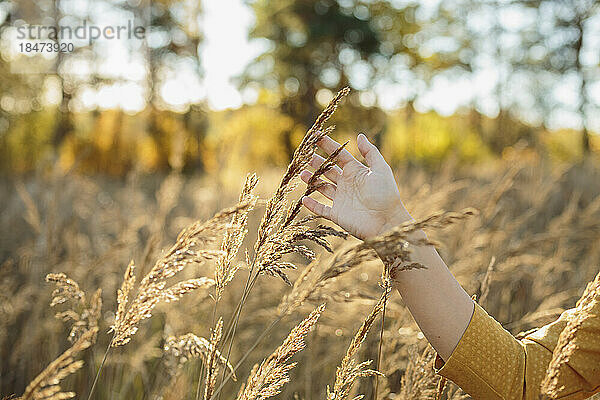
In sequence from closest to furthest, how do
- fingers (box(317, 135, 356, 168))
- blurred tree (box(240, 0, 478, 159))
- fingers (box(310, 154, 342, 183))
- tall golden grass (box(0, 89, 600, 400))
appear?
tall golden grass (box(0, 89, 600, 400)), fingers (box(317, 135, 356, 168)), fingers (box(310, 154, 342, 183)), blurred tree (box(240, 0, 478, 159))

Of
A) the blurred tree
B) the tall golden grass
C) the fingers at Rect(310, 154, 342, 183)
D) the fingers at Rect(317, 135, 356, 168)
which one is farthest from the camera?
the blurred tree

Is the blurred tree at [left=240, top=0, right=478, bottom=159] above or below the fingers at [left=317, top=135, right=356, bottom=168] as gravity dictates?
above

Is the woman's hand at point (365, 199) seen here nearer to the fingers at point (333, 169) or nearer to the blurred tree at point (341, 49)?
the fingers at point (333, 169)

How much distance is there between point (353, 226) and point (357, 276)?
52.8 inches

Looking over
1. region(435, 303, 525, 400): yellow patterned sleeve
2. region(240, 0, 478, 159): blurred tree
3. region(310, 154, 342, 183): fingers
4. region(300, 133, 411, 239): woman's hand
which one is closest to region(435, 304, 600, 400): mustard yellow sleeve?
region(435, 303, 525, 400): yellow patterned sleeve

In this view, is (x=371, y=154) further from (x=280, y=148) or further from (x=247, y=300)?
(x=280, y=148)

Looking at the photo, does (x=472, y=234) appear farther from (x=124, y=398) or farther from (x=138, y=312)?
(x=138, y=312)

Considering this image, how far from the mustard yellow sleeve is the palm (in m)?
0.30

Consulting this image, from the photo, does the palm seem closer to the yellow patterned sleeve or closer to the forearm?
the forearm

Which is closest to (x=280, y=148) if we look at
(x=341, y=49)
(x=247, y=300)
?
(x=341, y=49)

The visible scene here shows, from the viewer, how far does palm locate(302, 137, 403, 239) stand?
43.5 inches

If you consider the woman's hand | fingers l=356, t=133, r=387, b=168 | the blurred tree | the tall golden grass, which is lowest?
the tall golden grass

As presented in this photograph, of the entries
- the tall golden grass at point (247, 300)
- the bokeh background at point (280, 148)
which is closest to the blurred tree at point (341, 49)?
the bokeh background at point (280, 148)

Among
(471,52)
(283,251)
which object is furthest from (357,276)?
(471,52)
